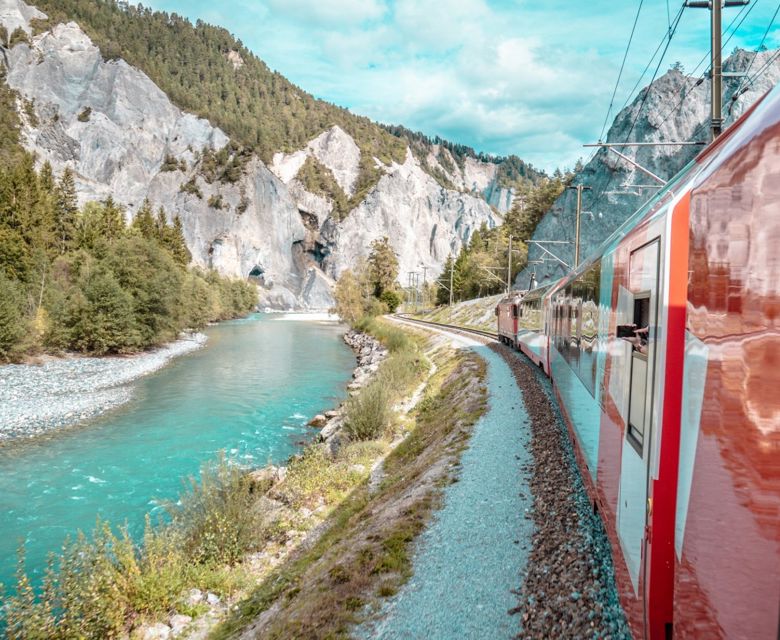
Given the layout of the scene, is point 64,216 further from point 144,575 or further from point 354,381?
point 144,575

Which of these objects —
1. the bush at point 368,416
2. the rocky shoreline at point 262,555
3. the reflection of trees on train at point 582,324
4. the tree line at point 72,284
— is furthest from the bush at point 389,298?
the reflection of trees on train at point 582,324

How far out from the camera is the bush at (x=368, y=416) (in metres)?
15.9

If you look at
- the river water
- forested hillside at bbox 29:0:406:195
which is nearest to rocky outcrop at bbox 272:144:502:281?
forested hillside at bbox 29:0:406:195

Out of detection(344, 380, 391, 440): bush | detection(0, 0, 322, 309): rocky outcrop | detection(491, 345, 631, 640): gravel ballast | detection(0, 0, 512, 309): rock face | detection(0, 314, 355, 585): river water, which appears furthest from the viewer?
detection(0, 0, 512, 309): rock face

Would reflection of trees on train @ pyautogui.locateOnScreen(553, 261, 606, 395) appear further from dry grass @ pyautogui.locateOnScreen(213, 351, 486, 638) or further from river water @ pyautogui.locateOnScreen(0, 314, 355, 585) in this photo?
river water @ pyautogui.locateOnScreen(0, 314, 355, 585)

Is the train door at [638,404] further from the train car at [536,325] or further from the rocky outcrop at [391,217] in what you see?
the rocky outcrop at [391,217]

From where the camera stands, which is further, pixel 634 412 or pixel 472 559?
pixel 472 559

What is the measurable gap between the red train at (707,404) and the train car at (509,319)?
22.7 metres

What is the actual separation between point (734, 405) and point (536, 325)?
1745 cm

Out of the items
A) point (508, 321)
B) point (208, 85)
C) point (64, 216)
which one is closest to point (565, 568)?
point (508, 321)

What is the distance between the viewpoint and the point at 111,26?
15050cm

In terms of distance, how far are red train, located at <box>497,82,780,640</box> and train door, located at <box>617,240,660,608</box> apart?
2cm

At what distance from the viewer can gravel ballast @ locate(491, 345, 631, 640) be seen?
4969 mm

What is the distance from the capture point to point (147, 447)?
59.5 ft
